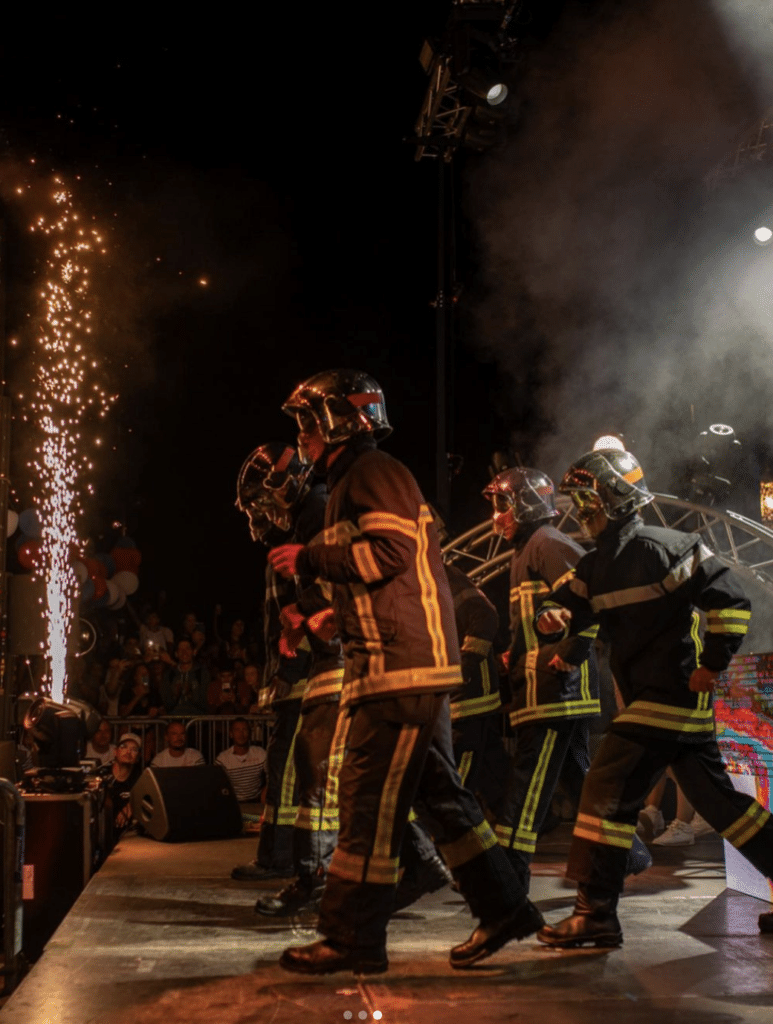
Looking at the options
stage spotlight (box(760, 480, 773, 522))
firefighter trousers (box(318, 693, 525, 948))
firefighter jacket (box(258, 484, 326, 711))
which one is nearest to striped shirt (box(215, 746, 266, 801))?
firefighter jacket (box(258, 484, 326, 711))

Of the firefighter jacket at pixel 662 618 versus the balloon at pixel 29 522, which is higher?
the balloon at pixel 29 522

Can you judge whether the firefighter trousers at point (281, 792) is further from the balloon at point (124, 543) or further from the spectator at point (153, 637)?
the balloon at point (124, 543)

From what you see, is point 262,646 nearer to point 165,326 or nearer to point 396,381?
point 165,326

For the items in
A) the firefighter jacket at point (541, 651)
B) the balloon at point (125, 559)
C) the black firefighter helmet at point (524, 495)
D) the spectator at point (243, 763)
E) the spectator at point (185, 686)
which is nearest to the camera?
the firefighter jacket at point (541, 651)

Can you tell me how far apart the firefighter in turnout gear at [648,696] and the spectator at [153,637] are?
10024 millimetres

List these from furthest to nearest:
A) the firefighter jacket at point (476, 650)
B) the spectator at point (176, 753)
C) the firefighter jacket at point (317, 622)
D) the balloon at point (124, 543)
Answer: the balloon at point (124, 543), the spectator at point (176, 753), the firefighter jacket at point (476, 650), the firefighter jacket at point (317, 622)

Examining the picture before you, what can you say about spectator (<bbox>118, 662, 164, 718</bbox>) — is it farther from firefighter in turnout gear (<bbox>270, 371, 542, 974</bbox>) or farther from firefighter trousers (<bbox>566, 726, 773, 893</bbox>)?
firefighter in turnout gear (<bbox>270, 371, 542, 974</bbox>)

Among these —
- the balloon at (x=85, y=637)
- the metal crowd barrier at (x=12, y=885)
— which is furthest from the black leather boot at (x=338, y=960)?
the balloon at (x=85, y=637)

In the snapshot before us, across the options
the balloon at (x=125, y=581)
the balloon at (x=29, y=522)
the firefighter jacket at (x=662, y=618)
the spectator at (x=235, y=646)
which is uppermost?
the balloon at (x=29, y=522)

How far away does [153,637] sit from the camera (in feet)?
47.3

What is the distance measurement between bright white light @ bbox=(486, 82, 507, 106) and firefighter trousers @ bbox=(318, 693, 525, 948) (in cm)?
892

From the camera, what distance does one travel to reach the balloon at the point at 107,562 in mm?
14977

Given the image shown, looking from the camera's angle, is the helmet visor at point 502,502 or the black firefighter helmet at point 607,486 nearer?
the black firefighter helmet at point 607,486

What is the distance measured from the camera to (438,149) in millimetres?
13312
